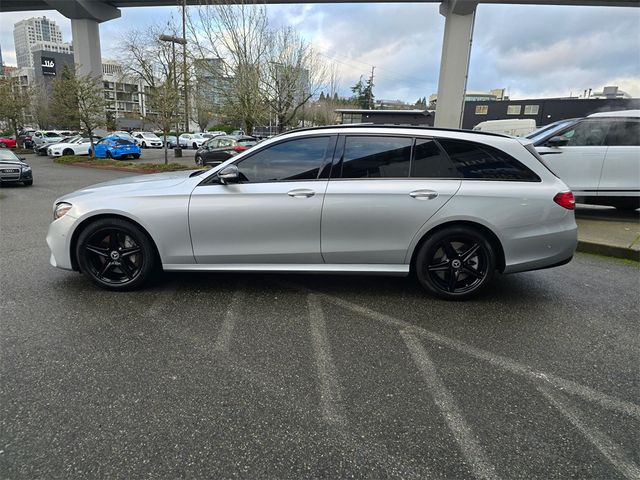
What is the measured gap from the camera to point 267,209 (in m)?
3.75

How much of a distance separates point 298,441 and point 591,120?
7.77 metres

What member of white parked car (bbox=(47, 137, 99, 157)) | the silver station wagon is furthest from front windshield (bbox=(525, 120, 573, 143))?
white parked car (bbox=(47, 137, 99, 157))

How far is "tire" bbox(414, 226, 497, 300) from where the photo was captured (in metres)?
3.81

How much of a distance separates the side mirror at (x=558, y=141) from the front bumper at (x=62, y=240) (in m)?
7.57

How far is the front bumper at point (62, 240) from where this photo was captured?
3.90 metres

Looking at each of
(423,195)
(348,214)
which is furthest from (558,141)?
(348,214)

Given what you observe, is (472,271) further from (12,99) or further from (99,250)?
(12,99)

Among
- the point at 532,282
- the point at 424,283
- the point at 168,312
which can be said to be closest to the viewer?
the point at 168,312

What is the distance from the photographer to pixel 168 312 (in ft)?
11.8

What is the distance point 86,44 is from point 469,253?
101ft

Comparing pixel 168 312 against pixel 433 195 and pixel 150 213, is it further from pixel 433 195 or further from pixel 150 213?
pixel 433 195

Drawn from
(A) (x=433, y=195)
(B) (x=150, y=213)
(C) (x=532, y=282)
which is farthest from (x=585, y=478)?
(B) (x=150, y=213)

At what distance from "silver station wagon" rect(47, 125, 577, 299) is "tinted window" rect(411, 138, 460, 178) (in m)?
0.01

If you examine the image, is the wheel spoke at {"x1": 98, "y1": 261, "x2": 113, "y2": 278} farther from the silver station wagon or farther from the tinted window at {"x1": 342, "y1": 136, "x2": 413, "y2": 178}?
the tinted window at {"x1": 342, "y1": 136, "x2": 413, "y2": 178}
